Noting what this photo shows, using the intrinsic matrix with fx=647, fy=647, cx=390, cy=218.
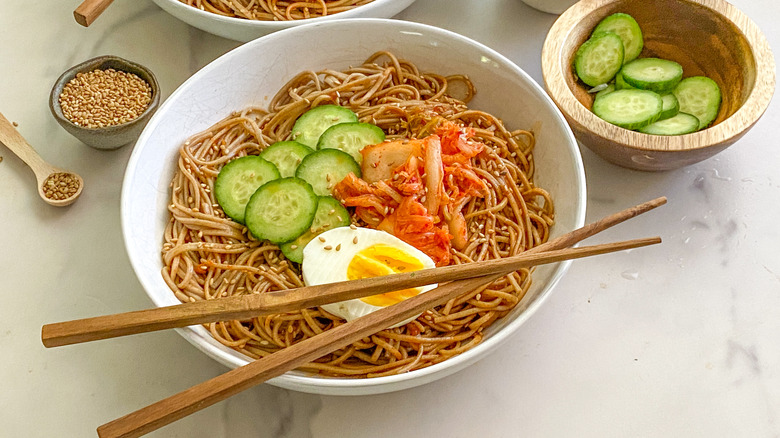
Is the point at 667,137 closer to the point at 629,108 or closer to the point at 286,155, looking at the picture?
the point at 629,108

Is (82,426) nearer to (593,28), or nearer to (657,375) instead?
(657,375)

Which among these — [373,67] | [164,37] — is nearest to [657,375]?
[373,67]

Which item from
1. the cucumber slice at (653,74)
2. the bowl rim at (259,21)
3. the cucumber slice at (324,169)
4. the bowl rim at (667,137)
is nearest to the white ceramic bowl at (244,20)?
the bowl rim at (259,21)

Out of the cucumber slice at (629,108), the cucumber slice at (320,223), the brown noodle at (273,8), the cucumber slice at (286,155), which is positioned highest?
the cucumber slice at (629,108)

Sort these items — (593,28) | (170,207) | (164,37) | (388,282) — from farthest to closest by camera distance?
1. (164,37)
2. (593,28)
3. (170,207)
4. (388,282)

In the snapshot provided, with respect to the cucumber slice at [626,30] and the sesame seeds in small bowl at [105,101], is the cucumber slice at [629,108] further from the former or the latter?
the sesame seeds in small bowl at [105,101]

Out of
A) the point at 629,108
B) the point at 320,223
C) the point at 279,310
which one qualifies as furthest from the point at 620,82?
the point at 279,310
